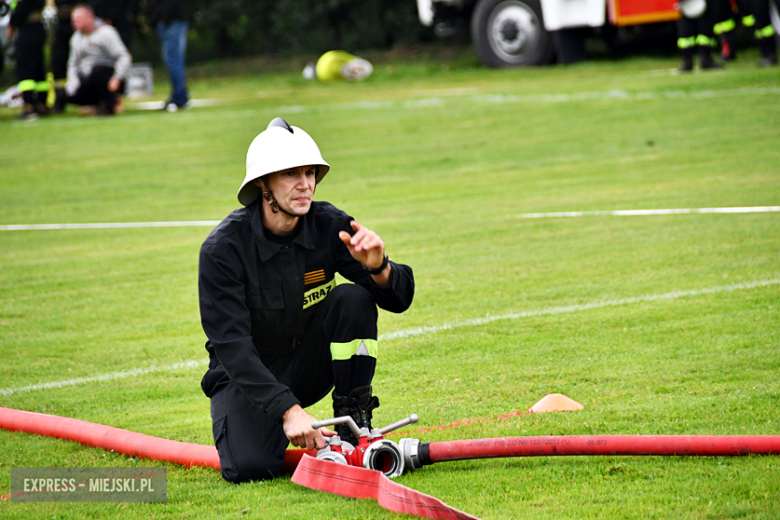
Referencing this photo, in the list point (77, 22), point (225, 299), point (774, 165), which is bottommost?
point (774, 165)

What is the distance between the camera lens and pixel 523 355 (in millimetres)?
5148

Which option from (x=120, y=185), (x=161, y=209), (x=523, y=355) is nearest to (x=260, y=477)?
(x=523, y=355)

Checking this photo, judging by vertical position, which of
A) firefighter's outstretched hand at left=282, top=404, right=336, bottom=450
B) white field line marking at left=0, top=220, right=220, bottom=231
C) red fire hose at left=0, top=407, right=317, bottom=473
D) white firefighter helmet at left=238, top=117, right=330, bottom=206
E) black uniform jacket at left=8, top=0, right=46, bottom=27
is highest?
black uniform jacket at left=8, top=0, right=46, bottom=27

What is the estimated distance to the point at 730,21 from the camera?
15688 mm

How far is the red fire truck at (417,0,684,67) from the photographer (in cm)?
1686

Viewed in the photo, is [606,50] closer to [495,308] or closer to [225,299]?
[495,308]

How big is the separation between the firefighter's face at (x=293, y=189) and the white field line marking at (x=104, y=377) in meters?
1.94

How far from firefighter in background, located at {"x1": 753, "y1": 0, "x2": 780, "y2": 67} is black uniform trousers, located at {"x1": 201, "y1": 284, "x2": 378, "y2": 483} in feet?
42.1

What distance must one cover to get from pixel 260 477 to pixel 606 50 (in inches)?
732

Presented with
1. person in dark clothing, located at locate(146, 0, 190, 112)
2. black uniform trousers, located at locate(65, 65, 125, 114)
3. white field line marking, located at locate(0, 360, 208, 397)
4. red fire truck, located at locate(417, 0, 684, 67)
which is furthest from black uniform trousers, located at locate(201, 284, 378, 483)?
red fire truck, located at locate(417, 0, 684, 67)

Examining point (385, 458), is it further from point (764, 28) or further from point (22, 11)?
point (22, 11)

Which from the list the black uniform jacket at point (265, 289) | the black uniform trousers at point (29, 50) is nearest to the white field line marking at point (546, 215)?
the black uniform jacket at point (265, 289)

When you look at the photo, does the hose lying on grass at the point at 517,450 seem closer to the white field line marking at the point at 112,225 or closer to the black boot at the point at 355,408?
the black boot at the point at 355,408

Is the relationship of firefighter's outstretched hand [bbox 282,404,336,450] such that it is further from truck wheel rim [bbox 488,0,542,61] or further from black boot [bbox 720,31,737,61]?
truck wheel rim [bbox 488,0,542,61]
